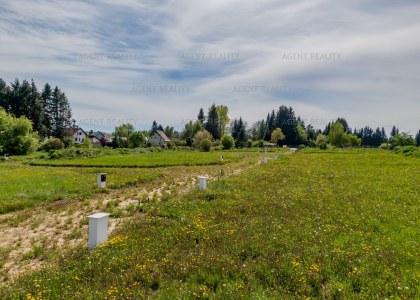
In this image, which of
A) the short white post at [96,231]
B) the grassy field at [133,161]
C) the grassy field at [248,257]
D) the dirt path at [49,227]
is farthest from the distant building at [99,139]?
the short white post at [96,231]

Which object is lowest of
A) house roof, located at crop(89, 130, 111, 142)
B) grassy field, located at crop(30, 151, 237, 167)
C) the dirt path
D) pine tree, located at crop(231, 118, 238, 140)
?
the dirt path

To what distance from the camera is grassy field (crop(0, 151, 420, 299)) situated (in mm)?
5406

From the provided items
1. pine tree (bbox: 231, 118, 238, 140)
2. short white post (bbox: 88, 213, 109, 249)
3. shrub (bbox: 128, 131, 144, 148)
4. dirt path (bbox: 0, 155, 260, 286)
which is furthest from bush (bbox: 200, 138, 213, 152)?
short white post (bbox: 88, 213, 109, 249)

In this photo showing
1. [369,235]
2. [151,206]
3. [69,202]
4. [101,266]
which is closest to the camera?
[101,266]

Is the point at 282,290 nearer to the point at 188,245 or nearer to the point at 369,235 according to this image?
the point at 188,245

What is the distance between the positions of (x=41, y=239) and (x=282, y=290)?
7168 millimetres

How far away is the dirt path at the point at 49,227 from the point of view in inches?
284

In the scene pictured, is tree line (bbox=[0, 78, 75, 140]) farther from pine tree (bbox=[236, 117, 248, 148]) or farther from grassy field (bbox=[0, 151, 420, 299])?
grassy field (bbox=[0, 151, 420, 299])

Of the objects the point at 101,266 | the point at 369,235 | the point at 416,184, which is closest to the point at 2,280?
the point at 101,266

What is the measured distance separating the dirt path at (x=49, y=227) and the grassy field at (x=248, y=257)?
0.78 metres

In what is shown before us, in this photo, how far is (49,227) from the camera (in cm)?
988

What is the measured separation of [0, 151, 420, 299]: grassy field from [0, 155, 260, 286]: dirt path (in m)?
0.78

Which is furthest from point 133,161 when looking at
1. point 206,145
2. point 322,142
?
point 322,142

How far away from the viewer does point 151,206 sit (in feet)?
40.4
